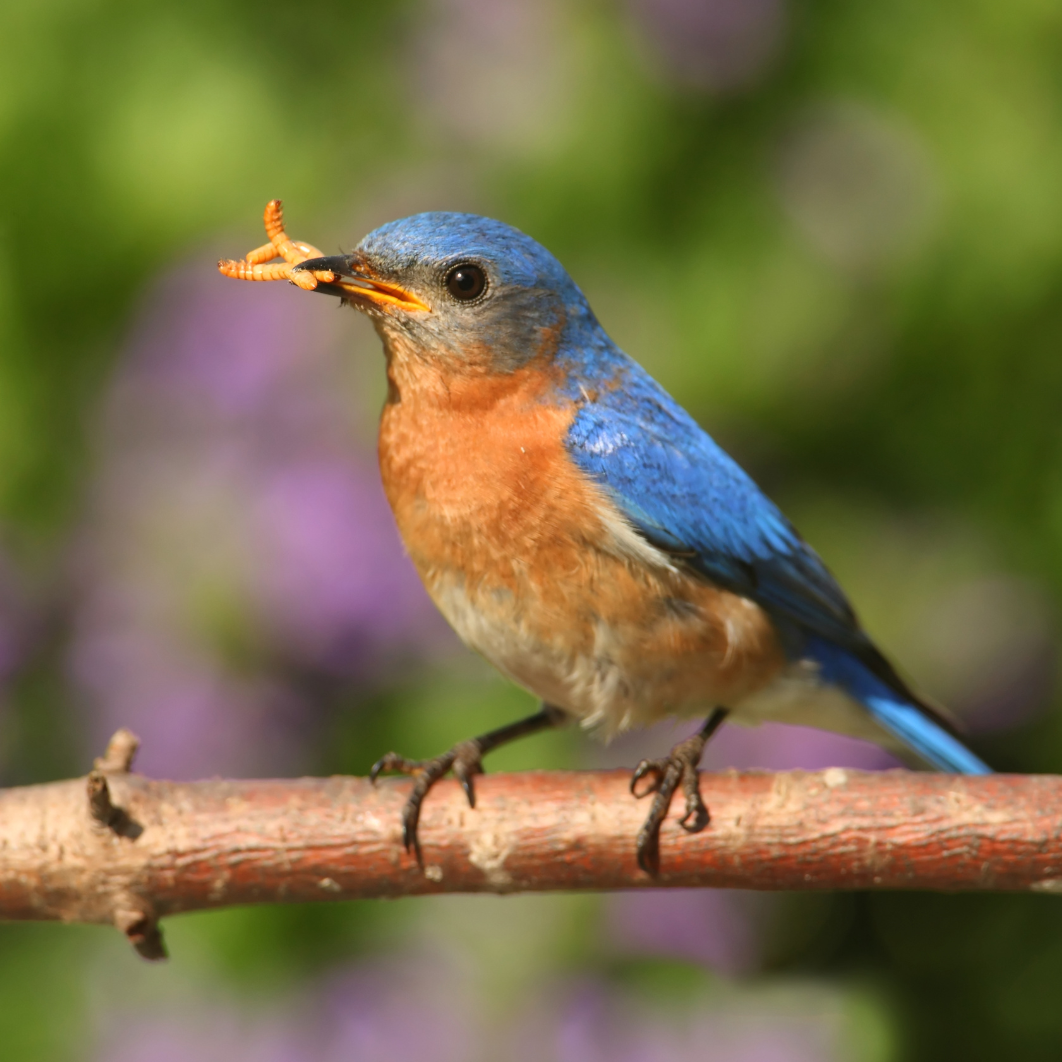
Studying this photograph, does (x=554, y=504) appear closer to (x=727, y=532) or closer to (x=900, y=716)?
(x=727, y=532)

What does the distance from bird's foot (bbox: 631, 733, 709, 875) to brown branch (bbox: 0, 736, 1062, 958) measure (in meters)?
0.02

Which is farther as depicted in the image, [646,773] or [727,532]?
[727,532]

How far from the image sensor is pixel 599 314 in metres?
3.88

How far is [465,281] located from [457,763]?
1.05 metres

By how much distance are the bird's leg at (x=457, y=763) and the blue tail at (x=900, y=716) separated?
2.31ft

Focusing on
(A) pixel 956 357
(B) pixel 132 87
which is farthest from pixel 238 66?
(A) pixel 956 357

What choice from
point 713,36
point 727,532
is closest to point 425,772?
point 727,532

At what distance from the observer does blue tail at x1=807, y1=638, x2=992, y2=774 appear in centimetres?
357

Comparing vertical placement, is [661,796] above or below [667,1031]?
above

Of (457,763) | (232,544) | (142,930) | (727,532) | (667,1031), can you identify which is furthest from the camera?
(232,544)

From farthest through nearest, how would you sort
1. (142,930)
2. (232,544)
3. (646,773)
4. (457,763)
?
(232,544) → (457,763) → (646,773) → (142,930)

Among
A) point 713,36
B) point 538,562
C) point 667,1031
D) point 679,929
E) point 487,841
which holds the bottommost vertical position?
point 667,1031

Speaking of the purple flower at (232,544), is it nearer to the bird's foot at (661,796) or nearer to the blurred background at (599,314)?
the blurred background at (599,314)

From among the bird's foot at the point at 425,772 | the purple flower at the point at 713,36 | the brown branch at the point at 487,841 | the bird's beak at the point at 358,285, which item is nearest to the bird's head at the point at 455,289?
the bird's beak at the point at 358,285
